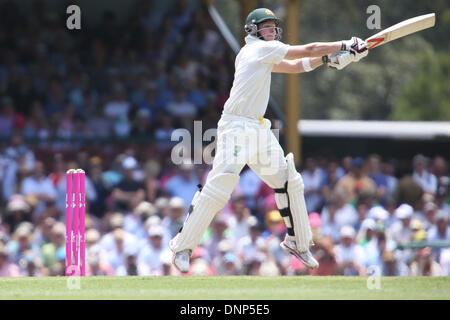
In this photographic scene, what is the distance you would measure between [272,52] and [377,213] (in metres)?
5.74

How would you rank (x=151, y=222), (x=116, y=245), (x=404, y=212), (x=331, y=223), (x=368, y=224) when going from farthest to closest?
(x=331, y=223)
(x=404, y=212)
(x=368, y=224)
(x=151, y=222)
(x=116, y=245)

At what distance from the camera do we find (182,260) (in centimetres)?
764

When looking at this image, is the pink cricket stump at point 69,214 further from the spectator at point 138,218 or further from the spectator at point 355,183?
the spectator at point 355,183

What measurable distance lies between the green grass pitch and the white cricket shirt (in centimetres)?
133

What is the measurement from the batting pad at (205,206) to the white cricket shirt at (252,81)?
1.75 ft

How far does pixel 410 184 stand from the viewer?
1443 cm

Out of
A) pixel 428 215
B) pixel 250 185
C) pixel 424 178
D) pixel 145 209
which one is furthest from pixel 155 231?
pixel 424 178

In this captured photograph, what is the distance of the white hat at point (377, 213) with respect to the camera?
12.6 m

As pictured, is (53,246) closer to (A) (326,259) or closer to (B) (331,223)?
(A) (326,259)

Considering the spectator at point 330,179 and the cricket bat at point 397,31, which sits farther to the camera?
the spectator at point 330,179

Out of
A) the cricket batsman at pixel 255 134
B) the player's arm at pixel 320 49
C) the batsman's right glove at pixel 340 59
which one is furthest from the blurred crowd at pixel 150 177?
the player's arm at pixel 320 49

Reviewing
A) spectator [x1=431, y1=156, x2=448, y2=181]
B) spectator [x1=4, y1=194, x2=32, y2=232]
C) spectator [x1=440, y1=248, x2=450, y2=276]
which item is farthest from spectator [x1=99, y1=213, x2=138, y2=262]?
spectator [x1=431, y1=156, x2=448, y2=181]

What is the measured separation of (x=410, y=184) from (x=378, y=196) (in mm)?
736
